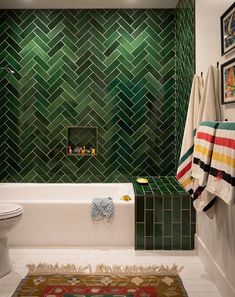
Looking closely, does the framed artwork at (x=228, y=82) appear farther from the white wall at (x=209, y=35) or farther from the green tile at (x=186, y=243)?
the green tile at (x=186, y=243)

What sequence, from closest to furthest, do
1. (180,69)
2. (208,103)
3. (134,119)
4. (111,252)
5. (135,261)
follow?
(208,103), (135,261), (111,252), (180,69), (134,119)

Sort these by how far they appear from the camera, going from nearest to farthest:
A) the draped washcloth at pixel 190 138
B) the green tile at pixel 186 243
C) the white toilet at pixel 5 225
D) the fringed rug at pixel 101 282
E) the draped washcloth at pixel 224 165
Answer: the draped washcloth at pixel 224 165, the fringed rug at pixel 101 282, the white toilet at pixel 5 225, the draped washcloth at pixel 190 138, the green tile at pixel 186 243

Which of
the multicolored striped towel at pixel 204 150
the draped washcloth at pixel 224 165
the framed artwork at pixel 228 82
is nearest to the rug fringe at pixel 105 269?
the multicolored striped towel at pixel 204 150

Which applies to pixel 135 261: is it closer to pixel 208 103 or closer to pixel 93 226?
pixel 93 226

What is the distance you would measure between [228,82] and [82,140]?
2469 millimetres

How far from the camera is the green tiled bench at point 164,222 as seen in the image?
321cm

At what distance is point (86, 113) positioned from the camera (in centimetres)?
427

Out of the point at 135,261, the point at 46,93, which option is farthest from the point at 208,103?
the point at 46,93

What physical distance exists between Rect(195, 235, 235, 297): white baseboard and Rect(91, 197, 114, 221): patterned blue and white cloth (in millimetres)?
891

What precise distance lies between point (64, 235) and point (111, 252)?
530 mm

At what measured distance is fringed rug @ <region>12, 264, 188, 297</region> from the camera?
2391 mm

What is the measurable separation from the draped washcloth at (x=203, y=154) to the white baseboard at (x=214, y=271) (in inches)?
19.6

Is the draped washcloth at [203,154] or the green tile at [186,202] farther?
the green tile at [186,202]

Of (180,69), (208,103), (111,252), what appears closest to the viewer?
(208,103)
